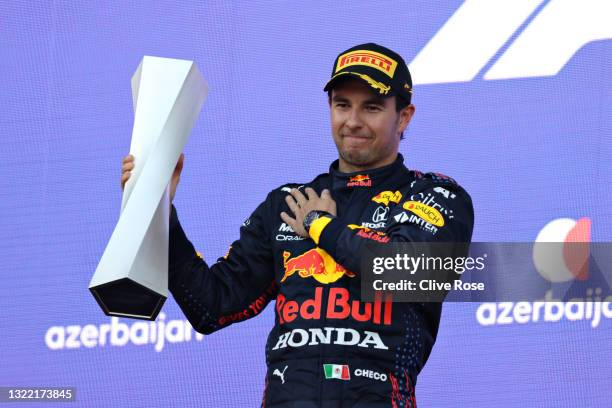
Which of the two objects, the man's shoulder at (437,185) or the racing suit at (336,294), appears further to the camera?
the man's shoulder at (437,185)

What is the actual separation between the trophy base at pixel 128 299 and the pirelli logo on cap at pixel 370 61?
1.96ft

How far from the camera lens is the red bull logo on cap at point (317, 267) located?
6.93ft

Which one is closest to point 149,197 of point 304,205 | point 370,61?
point 304,205

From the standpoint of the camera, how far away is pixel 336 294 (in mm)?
2092

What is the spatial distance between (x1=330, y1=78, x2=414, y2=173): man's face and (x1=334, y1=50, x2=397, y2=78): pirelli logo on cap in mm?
44

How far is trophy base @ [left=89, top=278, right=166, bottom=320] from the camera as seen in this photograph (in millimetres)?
2023

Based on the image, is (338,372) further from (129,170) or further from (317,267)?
(129,170)

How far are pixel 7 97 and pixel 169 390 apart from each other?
1.11 meters

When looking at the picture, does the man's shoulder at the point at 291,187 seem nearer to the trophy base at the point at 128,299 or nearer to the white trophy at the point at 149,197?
the white trophy at the point at 149,197

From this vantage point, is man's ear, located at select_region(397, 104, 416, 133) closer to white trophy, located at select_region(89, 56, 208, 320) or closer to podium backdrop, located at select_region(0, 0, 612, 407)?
white trophy, located at select_region(89, 56, 208, 320)

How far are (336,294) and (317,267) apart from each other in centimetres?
7

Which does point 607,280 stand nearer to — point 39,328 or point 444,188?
point 444,188

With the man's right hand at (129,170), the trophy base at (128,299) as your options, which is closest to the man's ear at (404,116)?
the man's right hand at (129,170)

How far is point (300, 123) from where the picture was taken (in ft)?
11.1
